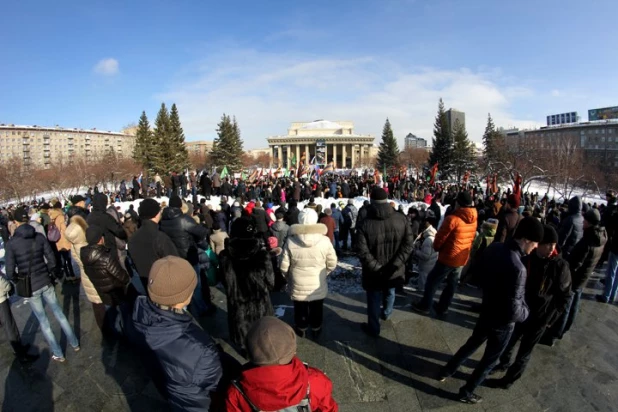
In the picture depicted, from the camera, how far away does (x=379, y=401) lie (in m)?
2.92

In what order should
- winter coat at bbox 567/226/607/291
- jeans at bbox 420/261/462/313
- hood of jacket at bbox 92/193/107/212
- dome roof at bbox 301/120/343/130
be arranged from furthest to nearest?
dome roof at bbox 301/120/343/130, hood of jacket at bbox 92/193/107/212, jeans at bbox 420/261/462/313, winter coat at bbox 567/226/607/291

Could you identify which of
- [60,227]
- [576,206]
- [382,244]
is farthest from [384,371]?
[60,227]

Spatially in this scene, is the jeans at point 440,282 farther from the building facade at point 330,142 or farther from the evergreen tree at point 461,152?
the building facade at point 330,142

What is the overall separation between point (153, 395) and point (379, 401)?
2172 mm

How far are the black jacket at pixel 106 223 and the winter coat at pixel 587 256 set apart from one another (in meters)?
6.28

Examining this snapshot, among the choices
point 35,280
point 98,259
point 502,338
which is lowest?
point 502,338

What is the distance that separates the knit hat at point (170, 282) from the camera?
6.09 feet

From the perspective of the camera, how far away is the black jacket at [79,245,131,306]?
339cm

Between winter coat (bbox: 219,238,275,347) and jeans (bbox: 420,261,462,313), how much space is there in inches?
91.9

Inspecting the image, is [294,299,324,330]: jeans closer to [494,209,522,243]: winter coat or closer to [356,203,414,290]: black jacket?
[356,203,414,290]: black jacket

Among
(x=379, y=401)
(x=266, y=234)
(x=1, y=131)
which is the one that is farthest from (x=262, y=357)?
(x=1, y=131)

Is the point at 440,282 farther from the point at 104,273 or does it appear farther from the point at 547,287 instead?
the point at 104,273

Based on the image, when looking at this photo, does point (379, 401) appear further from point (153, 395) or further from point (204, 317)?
point (204, 317)

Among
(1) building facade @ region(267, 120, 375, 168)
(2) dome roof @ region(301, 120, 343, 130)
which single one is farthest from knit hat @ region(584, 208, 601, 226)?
(2) dome roof @ region(301, 120, 343, 130)
